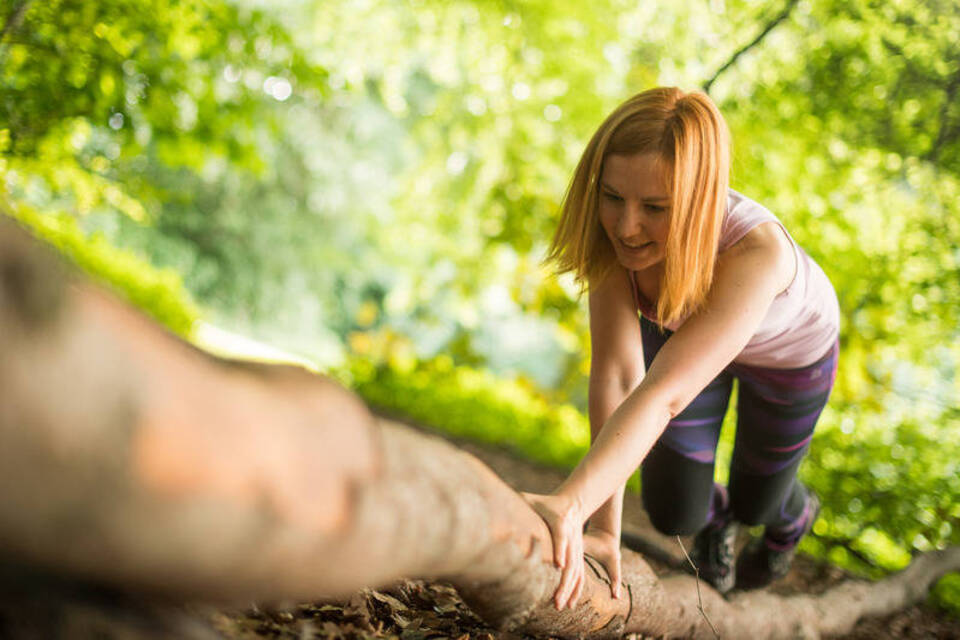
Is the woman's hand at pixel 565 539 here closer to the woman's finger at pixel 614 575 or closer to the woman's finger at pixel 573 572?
the woman's finger at pixel 573 572

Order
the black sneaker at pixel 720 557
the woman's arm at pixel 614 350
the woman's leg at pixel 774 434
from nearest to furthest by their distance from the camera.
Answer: the woman's arm at pixel 614 350 → the woman's leg at pixel 774 434 → the black sneaker at pixel 720 557

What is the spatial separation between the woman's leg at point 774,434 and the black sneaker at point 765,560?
0.14m

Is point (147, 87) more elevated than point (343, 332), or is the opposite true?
point (147, 87)

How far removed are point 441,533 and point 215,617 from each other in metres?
0.53

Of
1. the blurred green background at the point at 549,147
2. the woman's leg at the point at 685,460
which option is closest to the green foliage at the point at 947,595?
the blurred green background at the point at 549,147

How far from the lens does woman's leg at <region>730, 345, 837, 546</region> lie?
8.86 ft

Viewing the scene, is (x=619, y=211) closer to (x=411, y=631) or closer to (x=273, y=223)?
(x=411, y=631)

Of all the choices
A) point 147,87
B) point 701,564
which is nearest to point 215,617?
point 701,564

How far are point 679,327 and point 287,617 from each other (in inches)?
47.7

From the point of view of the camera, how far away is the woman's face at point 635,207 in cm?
199

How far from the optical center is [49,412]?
2.48ft

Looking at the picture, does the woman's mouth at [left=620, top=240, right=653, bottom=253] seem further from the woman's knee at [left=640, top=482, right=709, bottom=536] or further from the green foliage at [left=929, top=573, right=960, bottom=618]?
the green foliage at [left=929, top=573, right=960, bottom=618]

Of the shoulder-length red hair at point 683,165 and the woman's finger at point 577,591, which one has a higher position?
the shoulder-length red hair at point 683,165

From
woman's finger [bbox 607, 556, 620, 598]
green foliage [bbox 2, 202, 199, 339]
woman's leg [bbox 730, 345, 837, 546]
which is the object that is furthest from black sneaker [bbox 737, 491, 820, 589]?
green foliage [bbox 2, 202, 199, 339]
